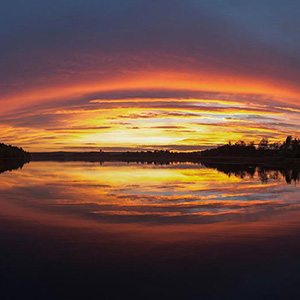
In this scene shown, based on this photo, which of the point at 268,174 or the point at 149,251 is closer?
the point at 149,251

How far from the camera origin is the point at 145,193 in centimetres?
2578

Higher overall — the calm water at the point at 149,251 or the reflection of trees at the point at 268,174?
the reflection of trees at the point at 268,174

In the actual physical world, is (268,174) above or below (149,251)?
above

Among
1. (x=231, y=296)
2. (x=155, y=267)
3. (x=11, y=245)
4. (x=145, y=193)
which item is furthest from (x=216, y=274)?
(x=145, y=193)

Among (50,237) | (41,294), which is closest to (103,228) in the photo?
(50,237)

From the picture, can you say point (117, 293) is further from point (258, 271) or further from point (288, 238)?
point (288, 238)

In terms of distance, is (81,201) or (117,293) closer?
(117,293)

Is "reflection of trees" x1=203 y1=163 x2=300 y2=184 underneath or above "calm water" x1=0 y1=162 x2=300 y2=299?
above

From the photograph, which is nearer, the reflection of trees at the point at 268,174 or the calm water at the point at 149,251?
the calm water at the point at 149,251

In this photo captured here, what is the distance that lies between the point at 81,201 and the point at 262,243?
1319cm

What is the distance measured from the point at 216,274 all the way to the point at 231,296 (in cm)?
121

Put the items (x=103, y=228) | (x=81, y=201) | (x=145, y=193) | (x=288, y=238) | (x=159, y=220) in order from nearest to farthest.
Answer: (x=288, y=238) < (x=103, y=228) < (x=159, y=220) < (x=81, y=201) < (x=145, y=193)

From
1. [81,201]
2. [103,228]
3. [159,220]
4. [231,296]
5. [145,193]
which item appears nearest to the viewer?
[231,296]

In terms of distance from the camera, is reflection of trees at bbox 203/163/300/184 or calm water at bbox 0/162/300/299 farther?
reflection of trees at bbox 203/163/300/184
